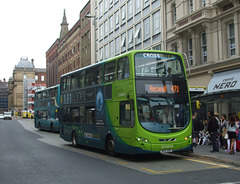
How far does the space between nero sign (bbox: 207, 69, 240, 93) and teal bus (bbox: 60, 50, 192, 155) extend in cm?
770

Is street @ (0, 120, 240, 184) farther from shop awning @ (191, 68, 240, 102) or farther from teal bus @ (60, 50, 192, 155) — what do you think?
shop awning @ (191, 68, 240, 102)

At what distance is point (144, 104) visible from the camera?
12070 millimetres

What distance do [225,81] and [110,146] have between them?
9803 mm

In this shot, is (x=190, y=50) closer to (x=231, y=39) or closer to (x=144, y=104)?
(x=231, y=39)

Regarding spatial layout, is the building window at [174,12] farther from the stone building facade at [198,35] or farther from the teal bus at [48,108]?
the teal bus at [48,108]

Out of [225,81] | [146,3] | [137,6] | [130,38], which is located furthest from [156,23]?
[225,81]

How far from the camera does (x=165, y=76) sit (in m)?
12.6

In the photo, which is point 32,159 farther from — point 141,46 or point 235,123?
point 141,46

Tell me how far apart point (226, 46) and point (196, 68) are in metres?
2.93

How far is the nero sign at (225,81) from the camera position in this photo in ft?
64.7

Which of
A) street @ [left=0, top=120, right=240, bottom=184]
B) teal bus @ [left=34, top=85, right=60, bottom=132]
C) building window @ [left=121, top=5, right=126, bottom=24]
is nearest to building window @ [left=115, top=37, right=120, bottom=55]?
building window @ [left=121, top=5, right=126, bottom=24]

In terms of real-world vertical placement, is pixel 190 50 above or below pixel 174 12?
below

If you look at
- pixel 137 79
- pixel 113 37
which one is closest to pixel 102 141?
pixel 137 79

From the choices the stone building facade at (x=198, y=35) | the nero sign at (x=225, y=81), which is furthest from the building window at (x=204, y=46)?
the nero sign at (x=225, y=81)
